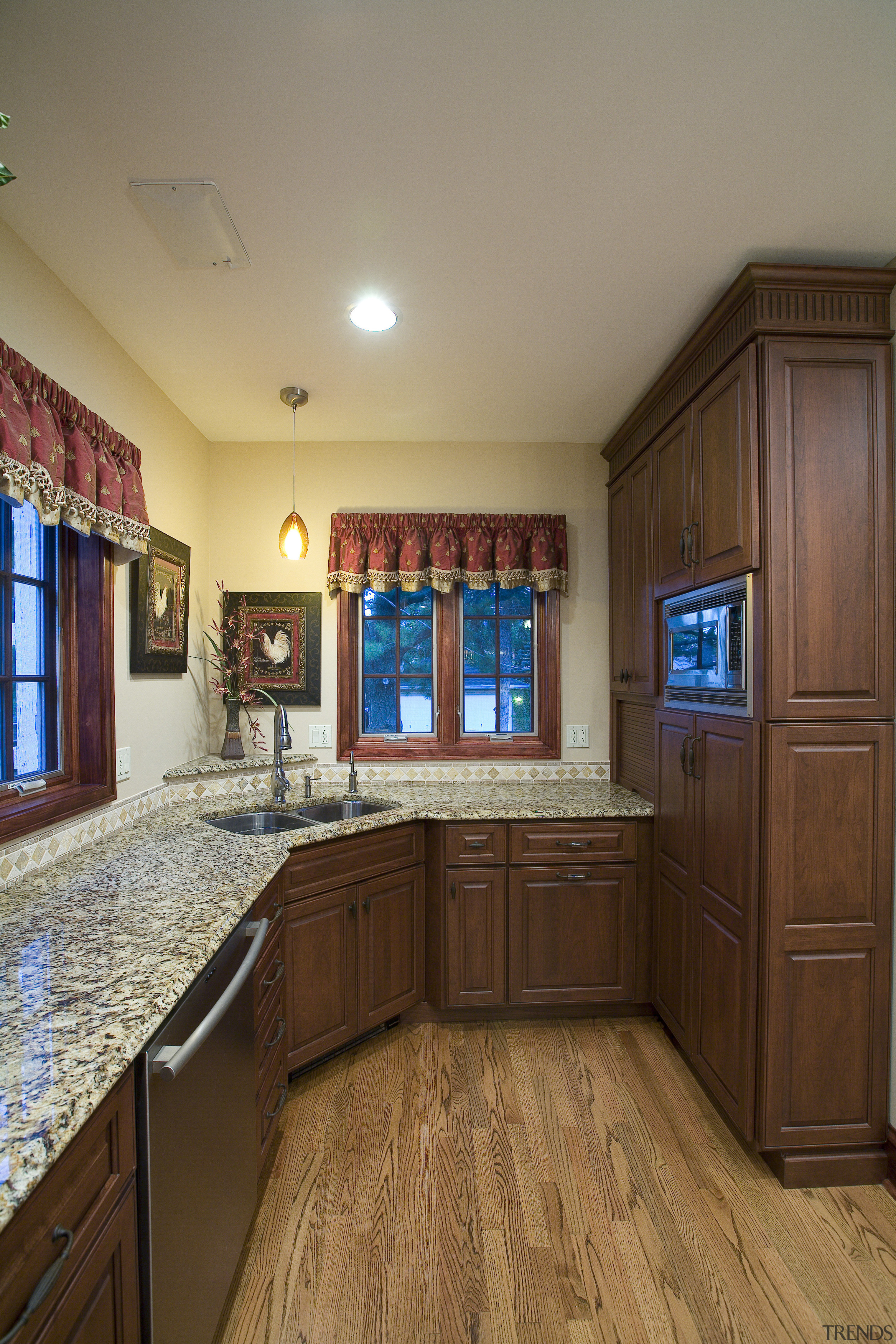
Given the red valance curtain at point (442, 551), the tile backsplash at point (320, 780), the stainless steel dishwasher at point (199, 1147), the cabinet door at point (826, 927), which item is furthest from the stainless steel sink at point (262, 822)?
the cabinet door at point (826, 927)

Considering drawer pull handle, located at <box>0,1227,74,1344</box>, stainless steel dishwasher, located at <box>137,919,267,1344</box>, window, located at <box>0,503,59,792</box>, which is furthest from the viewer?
window, located at <box>0,503,59,792</box>

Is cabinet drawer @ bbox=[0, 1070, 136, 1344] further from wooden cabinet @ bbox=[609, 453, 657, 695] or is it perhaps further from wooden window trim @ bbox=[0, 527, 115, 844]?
wooden cabinet @ bbox=[609, 453, 657, 695]

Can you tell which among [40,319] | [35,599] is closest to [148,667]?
[35,599]

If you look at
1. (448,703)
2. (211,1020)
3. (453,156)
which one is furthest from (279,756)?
(453,156)

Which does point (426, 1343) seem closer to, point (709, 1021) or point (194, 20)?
point (709, 1021)

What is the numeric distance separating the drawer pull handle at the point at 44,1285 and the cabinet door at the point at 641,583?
90.9 inches

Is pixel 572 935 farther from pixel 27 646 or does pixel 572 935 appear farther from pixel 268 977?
pixel 27 646

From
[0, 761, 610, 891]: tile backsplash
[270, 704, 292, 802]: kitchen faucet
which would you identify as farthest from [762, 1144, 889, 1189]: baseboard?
[270, 704, 292, 802]: kitchen faucet

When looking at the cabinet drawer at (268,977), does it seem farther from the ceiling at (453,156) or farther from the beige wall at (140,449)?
the ceiling at (453,156)

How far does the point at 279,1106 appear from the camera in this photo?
1.88m

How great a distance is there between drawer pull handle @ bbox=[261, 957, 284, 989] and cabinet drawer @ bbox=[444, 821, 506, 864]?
0.82 metres

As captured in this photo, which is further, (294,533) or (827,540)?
(294,533)

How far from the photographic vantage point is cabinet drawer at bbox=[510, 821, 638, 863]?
8.58 ft

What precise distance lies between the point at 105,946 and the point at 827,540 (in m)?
2.05
